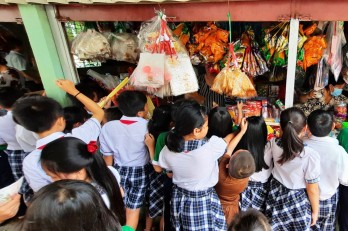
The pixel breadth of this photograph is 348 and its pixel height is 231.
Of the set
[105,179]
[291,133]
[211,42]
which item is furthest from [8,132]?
[291,133]

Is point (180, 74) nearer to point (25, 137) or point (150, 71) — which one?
point (150, 71)

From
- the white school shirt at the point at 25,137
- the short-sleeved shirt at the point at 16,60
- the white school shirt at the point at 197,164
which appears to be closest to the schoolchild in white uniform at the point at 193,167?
the white school shirt at the point at 197,164

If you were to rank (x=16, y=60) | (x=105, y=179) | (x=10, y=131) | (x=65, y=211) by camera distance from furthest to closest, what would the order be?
(x=16, y=60), (x=10, y=131), (x=105, y=179), (x=65, y=211)

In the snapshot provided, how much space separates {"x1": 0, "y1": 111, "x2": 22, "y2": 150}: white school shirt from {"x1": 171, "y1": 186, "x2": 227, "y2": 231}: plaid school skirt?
6.07 feet

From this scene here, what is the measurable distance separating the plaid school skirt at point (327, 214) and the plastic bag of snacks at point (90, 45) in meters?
2.38

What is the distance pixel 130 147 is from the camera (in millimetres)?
2383

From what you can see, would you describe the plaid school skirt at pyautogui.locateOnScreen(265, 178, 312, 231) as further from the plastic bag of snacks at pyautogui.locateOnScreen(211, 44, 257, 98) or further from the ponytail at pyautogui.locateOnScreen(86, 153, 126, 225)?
the ponytail at pyautogui.locateOnScreen(86, 153, 126, 225)

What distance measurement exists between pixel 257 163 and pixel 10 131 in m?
2.44

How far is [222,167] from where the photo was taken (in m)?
2.10

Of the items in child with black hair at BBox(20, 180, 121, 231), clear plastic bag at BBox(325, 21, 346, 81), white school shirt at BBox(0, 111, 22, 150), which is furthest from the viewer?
white school shirt at BBox(0, 111, 22, 150)

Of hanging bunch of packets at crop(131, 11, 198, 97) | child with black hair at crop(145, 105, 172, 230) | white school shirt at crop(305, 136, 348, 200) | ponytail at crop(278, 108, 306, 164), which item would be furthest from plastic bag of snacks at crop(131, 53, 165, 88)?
white school shirt at crop(305, 136, 348, 200)

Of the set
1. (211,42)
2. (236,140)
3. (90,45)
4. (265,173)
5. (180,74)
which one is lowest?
(265,173)

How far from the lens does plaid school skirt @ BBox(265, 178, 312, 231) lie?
2.14 metres

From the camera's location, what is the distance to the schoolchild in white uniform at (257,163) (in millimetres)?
2135
